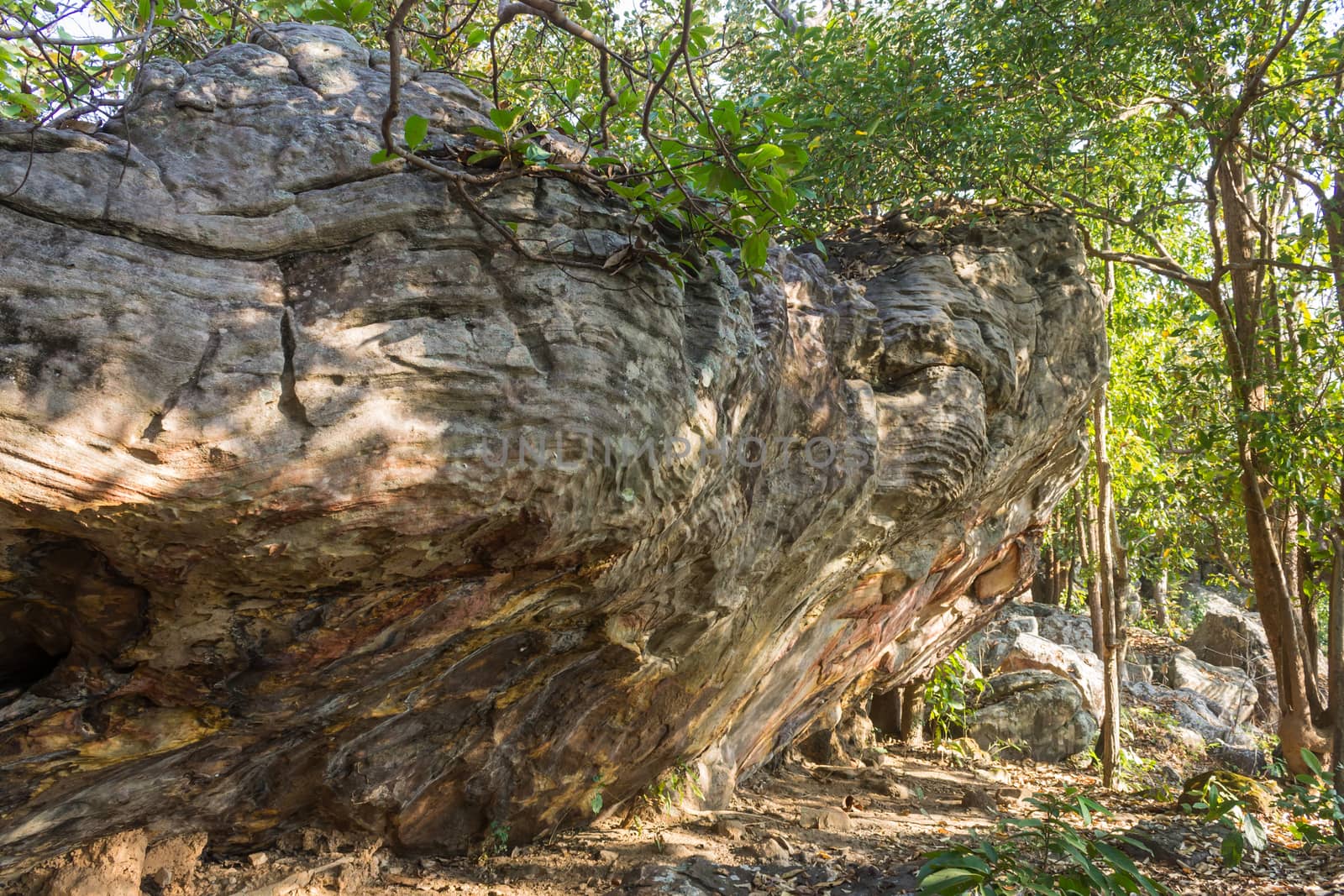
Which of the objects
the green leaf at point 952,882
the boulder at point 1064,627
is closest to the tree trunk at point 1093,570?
the boulder at point 1064,627

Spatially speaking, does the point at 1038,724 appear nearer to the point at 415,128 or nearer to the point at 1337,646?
the point at 1337,646

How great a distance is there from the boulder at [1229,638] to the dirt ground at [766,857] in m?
10.1

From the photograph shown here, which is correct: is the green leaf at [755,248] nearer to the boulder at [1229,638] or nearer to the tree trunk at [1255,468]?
the tree trunk at [1255,468]

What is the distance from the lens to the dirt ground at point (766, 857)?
4539 millimetres

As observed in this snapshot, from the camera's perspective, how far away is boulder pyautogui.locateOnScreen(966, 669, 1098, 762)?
11.5 metres

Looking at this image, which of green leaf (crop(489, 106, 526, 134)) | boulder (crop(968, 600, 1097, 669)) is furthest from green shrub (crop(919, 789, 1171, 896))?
boulder (crop(968, 600, 1097, 669))

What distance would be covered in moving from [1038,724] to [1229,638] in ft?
31.2

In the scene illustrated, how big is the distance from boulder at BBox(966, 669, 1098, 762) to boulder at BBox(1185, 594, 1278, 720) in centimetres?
699

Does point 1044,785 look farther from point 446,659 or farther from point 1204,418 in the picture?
point 446,659

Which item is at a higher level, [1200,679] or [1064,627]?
[1064,627]

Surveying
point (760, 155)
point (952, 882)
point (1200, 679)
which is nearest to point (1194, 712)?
point (1200, 679)

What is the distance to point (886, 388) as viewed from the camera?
6.20 meters

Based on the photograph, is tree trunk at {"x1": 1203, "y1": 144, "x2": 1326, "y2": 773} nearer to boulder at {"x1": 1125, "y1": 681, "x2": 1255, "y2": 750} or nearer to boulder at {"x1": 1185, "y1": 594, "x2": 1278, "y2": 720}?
boulder at {"x1": 1125, "y1": 681, "x2": 1255, "y2": 750}

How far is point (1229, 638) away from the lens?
18281 mm
